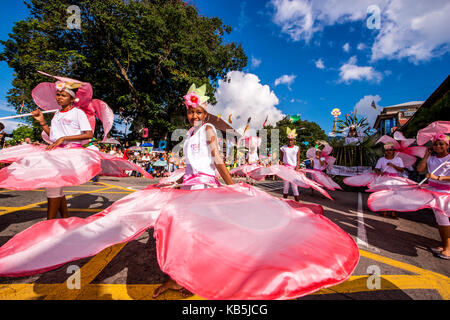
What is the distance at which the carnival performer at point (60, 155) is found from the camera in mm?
2125

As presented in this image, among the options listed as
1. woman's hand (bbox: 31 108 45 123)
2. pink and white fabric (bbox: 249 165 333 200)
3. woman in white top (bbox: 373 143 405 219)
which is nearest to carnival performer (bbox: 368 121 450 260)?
pink and white fabric (bbox: 249 165 333 200)

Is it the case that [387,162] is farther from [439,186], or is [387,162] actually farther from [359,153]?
[359,153]

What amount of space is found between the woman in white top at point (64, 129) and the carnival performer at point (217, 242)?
4.86 ft

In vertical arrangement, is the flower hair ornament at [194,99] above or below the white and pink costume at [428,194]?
above

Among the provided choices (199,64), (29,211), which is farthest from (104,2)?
(29,211)

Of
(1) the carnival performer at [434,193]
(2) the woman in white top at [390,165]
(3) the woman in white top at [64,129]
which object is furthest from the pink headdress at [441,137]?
(3) the woman in white top at [64,129]

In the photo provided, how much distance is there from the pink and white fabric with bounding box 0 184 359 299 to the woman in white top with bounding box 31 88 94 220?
1.48 metres

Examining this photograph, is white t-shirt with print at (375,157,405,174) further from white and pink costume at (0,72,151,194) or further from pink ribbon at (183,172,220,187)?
white and pink costume at (0,72,151,194)

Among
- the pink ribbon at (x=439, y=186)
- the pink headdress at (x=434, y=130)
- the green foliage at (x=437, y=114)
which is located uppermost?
the green foliage at (x=437, y=114)

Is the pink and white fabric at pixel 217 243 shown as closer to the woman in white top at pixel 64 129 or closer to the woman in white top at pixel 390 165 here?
the woman in white top at pixel 64 129

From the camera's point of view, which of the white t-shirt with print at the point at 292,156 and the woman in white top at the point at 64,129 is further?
the white t-shirt with print at the point at 292,156

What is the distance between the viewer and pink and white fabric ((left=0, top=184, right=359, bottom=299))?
1.01m

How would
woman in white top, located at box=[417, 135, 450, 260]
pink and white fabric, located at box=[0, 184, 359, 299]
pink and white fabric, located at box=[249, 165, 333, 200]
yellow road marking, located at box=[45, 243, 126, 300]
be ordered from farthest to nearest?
pink and white fabric, located at box=[249, 165, 333, 200]
woman in white top, located at box=[417, 135, 450, 260]
yellow road marking, located at box=[45, 243, 126, 300]
pink and white fabric, located at box=[0, 184, 359, 299]
